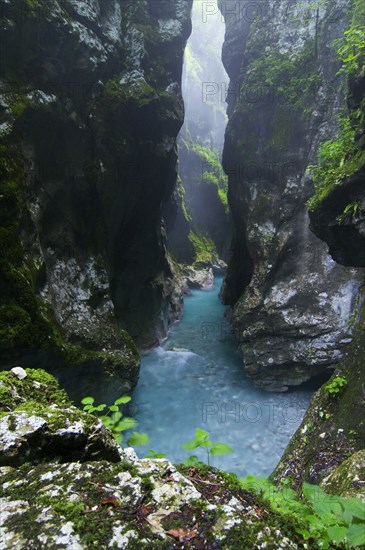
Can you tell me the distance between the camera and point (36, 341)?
247 inches

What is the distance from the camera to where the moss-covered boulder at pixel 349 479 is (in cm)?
377

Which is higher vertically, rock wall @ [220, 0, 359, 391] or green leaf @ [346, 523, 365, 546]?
rock wall @ [220, 0, 359, 391]

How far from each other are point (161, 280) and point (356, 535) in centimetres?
1487

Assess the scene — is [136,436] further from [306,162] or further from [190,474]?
[306,162]

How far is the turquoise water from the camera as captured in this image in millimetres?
8359

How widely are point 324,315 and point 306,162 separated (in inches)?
240

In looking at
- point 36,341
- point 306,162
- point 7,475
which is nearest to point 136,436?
point 7,475

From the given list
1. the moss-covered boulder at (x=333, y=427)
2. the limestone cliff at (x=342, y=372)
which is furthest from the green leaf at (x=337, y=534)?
the moss-covered boulder at (x=333, y=427)

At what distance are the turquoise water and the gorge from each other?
3.3 inches

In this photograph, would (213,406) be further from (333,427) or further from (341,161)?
Result: (341,161)

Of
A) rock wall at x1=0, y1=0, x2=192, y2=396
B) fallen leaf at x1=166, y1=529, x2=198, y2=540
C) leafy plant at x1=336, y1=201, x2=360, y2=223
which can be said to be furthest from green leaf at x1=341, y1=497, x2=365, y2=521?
leafy plant at x1=336, y1=201, x2=360, y2=223

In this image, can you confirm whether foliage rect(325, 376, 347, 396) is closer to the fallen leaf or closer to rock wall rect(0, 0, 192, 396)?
rock wall rect(0, 0, 192, 396)

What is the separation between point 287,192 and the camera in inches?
527

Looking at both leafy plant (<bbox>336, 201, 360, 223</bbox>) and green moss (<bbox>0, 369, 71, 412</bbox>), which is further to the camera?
leafy plant (<bbox>336, 201, 360, 223</bbox>)
